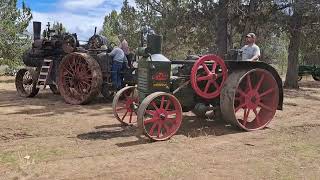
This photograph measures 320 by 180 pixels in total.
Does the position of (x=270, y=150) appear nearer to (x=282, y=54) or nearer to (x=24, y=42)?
(x=24, y=42)

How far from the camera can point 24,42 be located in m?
25.2

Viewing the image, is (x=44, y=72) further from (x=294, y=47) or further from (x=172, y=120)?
(x=294, y=47)

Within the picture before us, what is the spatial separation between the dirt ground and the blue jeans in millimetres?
2193

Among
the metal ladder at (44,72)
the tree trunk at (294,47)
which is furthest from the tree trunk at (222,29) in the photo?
the metal ladder at (44,72)

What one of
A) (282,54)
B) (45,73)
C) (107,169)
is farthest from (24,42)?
(282,54)

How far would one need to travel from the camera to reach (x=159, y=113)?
7.07 m

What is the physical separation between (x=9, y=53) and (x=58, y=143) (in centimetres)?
1921

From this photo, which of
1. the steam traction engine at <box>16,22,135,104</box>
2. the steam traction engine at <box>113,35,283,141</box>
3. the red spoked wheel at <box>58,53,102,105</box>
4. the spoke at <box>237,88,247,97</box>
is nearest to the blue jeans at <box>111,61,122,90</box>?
the steam traction engine at <box>16,22,135,104</box>

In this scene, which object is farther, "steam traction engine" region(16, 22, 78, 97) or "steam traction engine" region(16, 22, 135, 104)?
"steam traction engine" region(16, 22, 78, 97)

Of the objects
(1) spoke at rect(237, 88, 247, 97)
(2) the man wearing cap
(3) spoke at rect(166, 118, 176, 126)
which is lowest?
(3) spoke at rect(166, 118, 176, 126)

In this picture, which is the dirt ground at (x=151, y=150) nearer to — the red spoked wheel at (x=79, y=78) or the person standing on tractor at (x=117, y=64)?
the red spoked wheel at (x=79, y=78)

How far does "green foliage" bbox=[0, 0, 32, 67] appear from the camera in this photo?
24125mm

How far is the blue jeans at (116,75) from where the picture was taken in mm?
11875

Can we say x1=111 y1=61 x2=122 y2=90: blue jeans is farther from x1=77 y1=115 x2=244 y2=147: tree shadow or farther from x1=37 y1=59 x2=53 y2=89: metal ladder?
x1=77 y1=115 x2=244 y2=147: tree shadow
